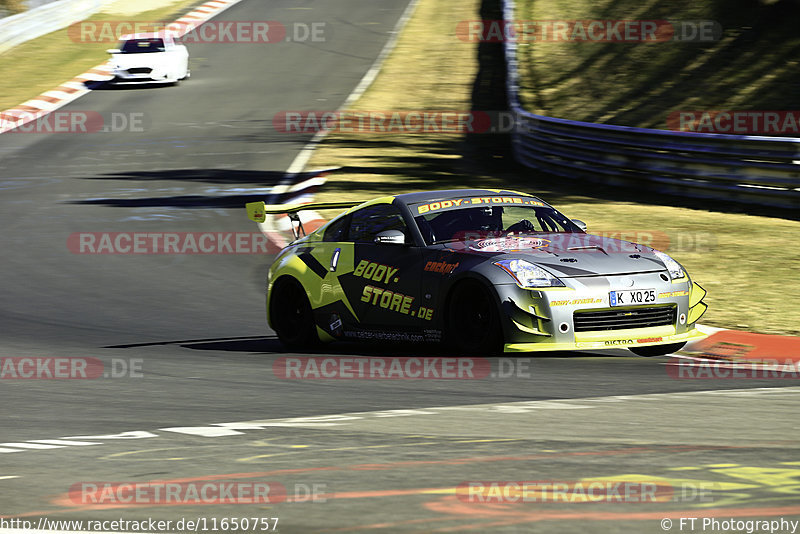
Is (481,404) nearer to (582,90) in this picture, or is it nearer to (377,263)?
(377,263)

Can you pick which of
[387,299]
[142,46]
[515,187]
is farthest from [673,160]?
[142,46]

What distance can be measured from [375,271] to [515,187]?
10391 millimetres

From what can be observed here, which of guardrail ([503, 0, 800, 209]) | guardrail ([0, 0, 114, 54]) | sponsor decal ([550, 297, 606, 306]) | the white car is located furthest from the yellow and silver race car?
guardrail ([0, 0, 114, 54])

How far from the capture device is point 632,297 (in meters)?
8.55

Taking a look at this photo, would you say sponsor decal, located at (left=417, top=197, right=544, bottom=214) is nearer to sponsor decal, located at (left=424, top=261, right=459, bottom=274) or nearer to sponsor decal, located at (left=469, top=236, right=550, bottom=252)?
sponsor decal, located at (left=469, top=236, right=550, bottom=252)

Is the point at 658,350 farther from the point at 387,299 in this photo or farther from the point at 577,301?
the point at 387,299

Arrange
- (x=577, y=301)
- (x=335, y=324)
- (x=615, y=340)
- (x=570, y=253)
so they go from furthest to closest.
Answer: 1. (x=335, y=324)
2. (x=570, y=253)
3. (x=615, y=340)
4. (x=577, y=301)

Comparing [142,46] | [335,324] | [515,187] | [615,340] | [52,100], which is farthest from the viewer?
[142,46]

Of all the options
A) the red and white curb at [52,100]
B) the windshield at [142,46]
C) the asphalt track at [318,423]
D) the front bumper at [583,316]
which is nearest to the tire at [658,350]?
the asphalt track at [318,423]

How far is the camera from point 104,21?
4472 centimetres

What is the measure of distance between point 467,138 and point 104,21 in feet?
74.4

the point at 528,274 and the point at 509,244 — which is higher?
the point at 509,244

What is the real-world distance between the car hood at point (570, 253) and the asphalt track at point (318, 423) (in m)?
0.67

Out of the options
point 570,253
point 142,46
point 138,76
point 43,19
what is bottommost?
point 570,253
